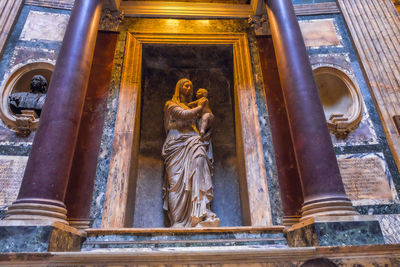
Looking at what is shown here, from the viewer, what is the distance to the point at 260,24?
6.36 meters

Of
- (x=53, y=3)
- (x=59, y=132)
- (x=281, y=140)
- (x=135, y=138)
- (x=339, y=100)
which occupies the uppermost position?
(x=53, y=3)

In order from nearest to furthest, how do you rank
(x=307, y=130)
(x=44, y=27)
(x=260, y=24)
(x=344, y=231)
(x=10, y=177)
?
(x=344, y=231) → (x=307, y=130) → (x=10, y=177) → (x=44, y=27) → (x=260, y=24)

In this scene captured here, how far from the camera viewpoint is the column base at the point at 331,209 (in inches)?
132

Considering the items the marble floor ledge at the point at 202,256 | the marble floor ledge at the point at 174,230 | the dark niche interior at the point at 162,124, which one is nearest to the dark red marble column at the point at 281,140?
the marble floor ledge at the point at 174,230

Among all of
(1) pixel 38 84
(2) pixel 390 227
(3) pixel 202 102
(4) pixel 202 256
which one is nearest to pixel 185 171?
(3) pixel 202 102

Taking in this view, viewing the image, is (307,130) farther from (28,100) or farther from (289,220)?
(28,100)

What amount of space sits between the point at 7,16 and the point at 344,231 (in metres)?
6.78

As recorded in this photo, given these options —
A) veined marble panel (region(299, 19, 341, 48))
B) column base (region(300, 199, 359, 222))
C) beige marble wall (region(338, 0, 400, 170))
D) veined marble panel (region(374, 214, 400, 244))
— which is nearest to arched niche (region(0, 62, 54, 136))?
column base (region(300, 199, 359, 222))

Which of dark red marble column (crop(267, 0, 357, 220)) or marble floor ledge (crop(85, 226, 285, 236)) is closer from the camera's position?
dark red marble column (crop(267, 0, 357, 220))

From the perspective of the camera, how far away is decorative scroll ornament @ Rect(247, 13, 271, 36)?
625 cm

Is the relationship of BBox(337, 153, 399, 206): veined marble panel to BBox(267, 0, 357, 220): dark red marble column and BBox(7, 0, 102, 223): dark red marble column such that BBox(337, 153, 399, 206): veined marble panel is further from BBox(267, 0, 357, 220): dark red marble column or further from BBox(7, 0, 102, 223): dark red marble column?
BBox(7, 0, 102, 223): dark red marble column

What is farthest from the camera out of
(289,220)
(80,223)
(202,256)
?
(289,220)

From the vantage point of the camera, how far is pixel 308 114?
402 centimetres

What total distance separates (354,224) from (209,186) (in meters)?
2.35
